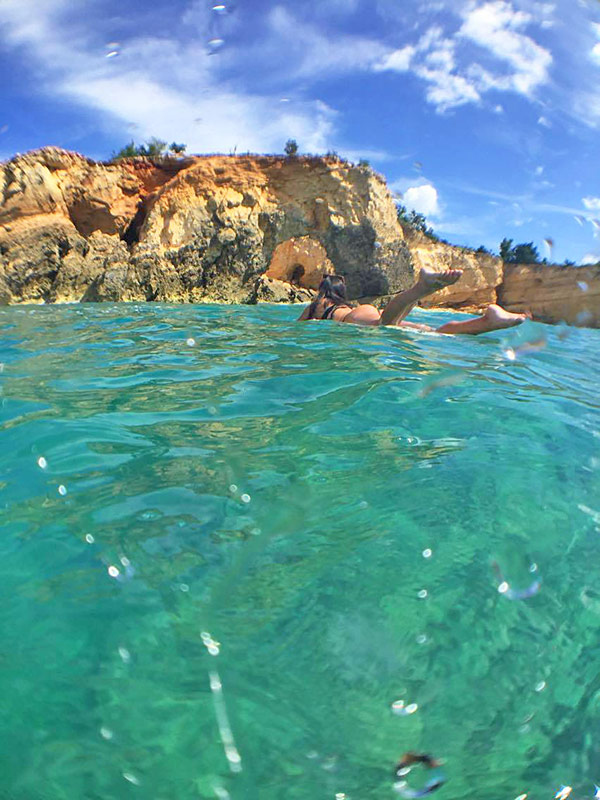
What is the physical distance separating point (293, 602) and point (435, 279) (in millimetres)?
3682

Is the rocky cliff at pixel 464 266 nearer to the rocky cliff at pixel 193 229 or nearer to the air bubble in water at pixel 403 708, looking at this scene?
the rocky cliff at pixel 193 229

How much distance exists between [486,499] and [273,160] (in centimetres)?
1453

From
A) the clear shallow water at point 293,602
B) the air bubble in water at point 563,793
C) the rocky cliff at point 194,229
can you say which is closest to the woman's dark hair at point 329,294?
the clear shallow water at point 293,602

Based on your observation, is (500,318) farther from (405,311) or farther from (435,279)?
(405,311)

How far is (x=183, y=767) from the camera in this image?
948 millimetres

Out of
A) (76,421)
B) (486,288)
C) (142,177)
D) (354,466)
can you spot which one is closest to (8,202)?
(142,177)

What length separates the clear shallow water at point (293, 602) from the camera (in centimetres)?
99

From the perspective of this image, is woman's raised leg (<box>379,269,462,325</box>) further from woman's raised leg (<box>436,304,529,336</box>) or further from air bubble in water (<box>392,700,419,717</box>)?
air bubble in water (<box>392,700,419,717</box>)

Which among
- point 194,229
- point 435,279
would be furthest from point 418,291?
point 194,229

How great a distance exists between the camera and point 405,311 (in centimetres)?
553

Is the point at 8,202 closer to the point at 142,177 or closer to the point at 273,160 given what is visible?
the point at 142,177

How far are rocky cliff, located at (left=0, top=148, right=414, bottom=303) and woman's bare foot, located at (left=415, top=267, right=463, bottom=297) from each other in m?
8.57

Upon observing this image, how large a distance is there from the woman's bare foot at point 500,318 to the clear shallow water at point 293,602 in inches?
104

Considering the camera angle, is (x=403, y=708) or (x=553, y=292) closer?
(x=403, y=708)
